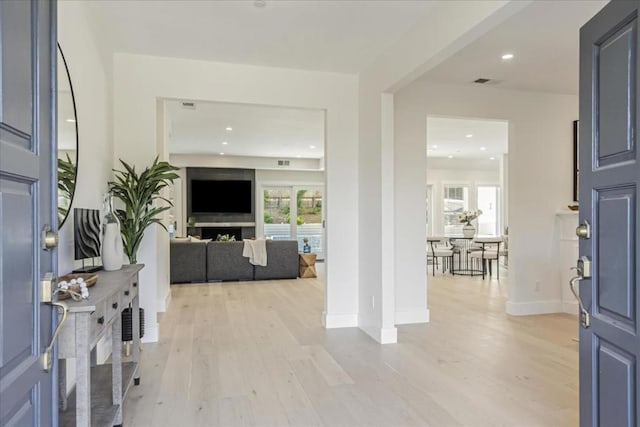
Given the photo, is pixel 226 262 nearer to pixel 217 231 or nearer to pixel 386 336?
pixel 217 231

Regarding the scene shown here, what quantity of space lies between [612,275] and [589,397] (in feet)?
1.61

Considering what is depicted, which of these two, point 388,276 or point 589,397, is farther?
point 388,276

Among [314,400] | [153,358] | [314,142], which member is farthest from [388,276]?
[314,142]

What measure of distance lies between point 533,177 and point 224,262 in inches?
194

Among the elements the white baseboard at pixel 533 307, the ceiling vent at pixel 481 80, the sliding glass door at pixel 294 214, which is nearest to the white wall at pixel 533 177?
the white baseboard at pixel 533 307

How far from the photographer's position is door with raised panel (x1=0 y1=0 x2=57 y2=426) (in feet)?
2.98

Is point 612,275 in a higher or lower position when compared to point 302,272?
higher

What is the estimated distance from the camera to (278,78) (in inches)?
164

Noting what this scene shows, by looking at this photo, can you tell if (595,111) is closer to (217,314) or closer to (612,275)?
(612,275)

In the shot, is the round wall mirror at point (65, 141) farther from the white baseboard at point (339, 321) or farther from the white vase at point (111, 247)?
the white baseboard at point (339, 321)

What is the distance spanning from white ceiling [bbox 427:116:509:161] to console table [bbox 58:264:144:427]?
4.65m

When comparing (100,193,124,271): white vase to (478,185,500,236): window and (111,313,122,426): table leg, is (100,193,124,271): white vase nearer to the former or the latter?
(111,313,122,426): table leg

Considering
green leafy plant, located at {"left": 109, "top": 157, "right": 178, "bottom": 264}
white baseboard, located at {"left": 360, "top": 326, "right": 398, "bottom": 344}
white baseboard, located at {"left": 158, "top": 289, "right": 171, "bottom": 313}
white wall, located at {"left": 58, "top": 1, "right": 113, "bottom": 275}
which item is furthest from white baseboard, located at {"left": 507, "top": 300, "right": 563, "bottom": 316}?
white wall, located at {"left": 58, "top": 1, "right": 113, "bottom": 275}

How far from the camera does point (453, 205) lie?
1107cm
